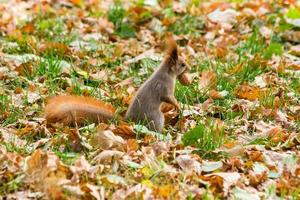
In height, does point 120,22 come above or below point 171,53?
below

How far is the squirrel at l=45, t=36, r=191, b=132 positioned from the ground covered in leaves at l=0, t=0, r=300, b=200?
0.09 meters

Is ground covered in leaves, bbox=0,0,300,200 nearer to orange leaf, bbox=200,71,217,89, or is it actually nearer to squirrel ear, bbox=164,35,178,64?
orange leaf, bbox=200,71,217,89

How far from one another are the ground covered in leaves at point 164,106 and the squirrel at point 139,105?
0.09 metres

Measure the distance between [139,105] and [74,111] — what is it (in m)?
0.40

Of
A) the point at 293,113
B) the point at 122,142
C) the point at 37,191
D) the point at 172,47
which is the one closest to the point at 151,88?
the point at 172,47

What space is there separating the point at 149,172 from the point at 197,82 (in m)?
1.83

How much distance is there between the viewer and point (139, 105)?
15.5ft

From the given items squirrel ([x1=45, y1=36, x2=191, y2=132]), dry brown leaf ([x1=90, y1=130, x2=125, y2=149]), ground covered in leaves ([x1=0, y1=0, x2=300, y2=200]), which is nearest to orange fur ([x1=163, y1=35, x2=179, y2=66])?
squirrel ([x1=45, y1=36, x2=191, y2=132])

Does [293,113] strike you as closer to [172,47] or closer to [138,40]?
[172,47]

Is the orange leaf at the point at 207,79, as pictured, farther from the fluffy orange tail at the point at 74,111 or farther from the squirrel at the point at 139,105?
the fluffy orange tail at the point at 74,111

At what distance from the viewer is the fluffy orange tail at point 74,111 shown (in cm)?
460

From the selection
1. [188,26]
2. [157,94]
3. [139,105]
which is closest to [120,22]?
[188,26]

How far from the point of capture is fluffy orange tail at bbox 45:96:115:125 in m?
4.60

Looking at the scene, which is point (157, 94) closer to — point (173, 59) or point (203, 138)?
point (173, 59)
